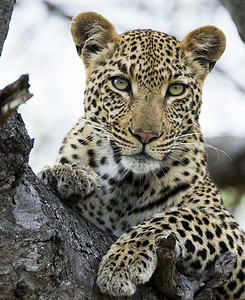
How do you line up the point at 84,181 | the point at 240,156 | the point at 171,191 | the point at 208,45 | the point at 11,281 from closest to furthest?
the point at 11,281 → the point at 84,181 → the point at 171,191 → the point at 208,45 → the point at 240,156

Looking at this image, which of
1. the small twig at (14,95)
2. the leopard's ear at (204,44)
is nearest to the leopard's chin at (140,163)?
the leopard's ear at (204,44)

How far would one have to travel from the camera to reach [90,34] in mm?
6219

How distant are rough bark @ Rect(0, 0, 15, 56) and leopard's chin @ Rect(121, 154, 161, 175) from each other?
93.0 inches

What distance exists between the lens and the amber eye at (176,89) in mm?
5801

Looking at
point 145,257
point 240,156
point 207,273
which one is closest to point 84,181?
point 145,257

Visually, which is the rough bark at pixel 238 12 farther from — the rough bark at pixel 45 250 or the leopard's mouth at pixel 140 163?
the rough bark at pixel 45 250

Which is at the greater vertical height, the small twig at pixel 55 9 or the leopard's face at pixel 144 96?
the small twig at pixel 55 9

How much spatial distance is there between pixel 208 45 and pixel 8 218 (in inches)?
136

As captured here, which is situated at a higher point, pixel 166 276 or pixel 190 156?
pixel 190 156

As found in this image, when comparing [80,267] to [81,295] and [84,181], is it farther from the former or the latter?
[84,181]

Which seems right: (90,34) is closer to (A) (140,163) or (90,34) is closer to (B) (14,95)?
(A) (140,163)

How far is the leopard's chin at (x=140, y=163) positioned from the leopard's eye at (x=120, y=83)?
33.2 inches

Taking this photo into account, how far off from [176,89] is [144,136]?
92cm

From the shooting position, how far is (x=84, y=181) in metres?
5.15
